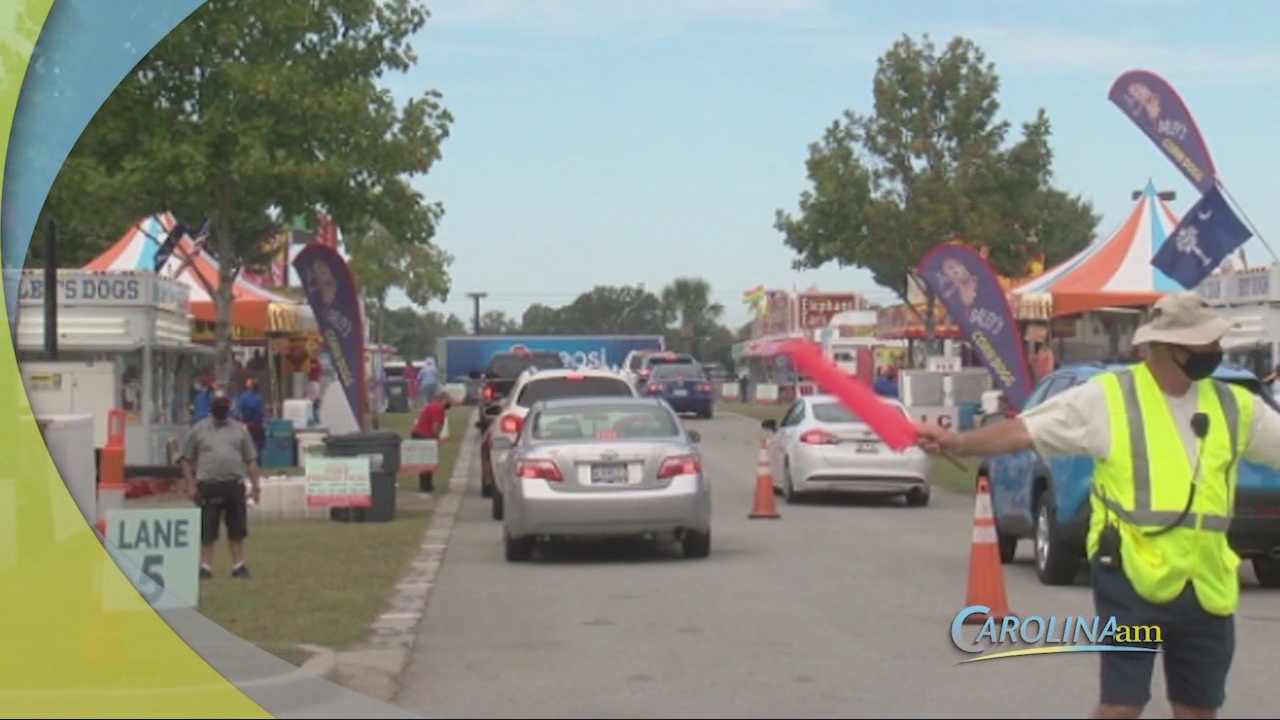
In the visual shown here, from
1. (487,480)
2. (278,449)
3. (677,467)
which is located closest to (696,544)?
(677,467)

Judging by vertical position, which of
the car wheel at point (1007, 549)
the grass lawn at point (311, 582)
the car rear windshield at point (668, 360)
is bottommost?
the grass lawn at point (311, 582)

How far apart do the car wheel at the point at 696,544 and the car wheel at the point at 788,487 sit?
675cm

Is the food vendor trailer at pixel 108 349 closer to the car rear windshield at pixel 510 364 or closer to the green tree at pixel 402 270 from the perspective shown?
the car rear windshield at pixel 510 364

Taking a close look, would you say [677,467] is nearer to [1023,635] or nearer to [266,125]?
[1023,635]

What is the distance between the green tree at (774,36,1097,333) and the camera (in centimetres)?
4062

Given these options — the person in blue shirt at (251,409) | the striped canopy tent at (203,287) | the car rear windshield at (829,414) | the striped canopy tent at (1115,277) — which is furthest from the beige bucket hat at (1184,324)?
the striped canopy tent at (203,287)

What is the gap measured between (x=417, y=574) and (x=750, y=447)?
75.5 ft

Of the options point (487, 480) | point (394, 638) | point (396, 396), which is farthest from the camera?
point (396, 396)

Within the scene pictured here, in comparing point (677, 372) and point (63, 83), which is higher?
point (63, 83)

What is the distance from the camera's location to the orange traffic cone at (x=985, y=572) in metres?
12.3

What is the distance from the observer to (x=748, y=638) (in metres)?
12.1

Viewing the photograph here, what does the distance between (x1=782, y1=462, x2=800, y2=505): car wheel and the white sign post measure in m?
13.4

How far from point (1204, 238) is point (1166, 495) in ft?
65.9

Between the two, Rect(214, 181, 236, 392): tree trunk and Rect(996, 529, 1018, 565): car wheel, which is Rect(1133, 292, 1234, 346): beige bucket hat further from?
Rect(214, 181, 236, 392): tree trunk
